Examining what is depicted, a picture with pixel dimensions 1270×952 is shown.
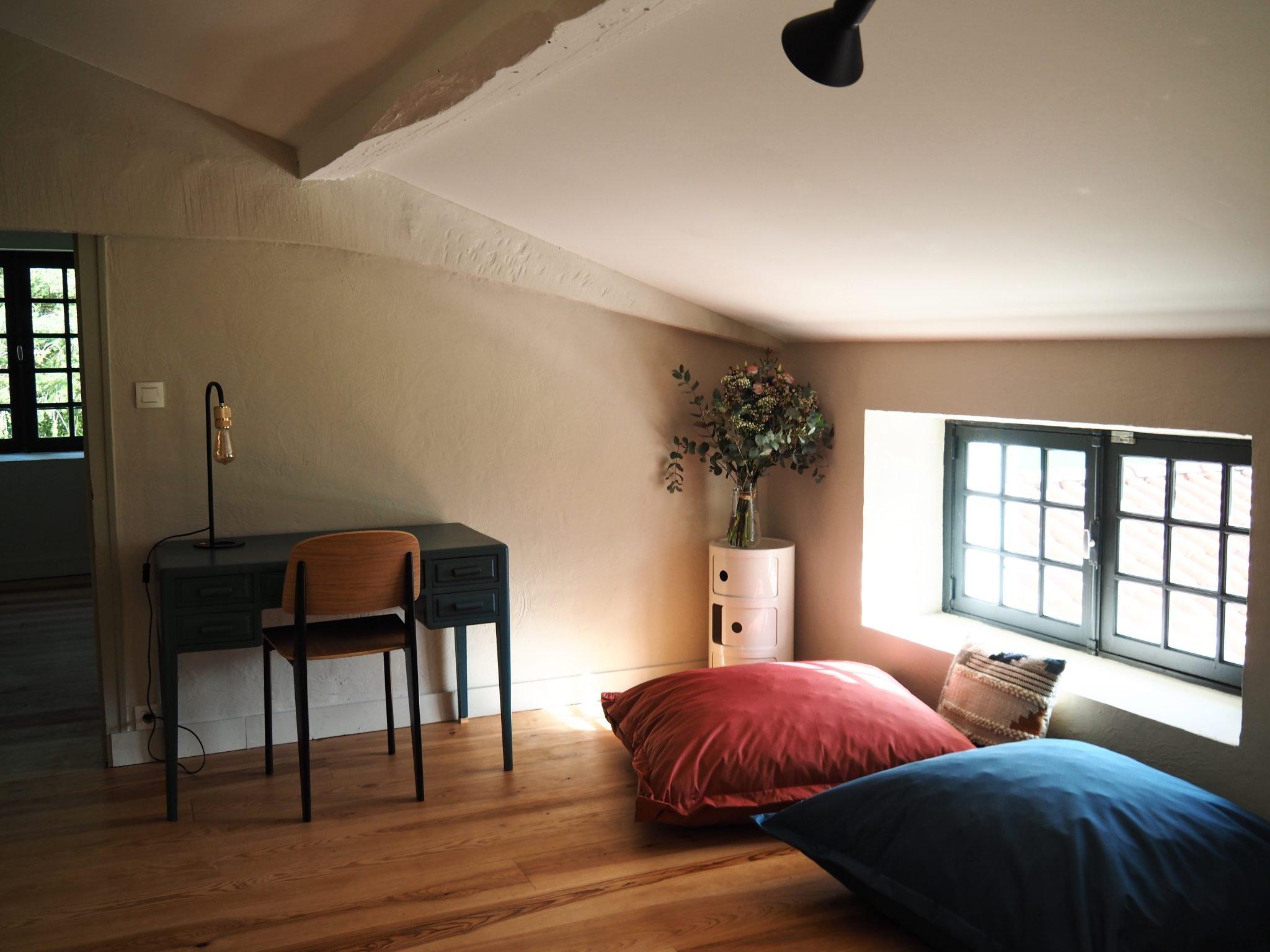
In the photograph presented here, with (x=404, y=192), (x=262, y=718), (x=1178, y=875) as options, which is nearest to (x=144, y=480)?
(x=262, y=718)

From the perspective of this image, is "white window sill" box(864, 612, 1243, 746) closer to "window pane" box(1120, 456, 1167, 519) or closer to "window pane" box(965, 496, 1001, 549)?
"window pane" box(965, 496, 1001, 549)

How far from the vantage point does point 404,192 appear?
4.03 metres

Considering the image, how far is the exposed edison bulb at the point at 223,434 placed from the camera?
3.59 metres

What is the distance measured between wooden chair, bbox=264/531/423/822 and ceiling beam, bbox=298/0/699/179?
123 centimetres

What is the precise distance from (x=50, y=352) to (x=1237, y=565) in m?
6.99

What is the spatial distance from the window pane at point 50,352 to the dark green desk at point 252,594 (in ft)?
13.3

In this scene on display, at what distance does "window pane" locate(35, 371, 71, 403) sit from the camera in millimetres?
7137

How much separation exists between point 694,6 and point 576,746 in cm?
279

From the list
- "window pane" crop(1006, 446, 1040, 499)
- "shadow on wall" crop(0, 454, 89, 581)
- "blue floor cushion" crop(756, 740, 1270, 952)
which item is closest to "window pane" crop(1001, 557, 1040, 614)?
"window pane" crop(1006, 446, 1040, 499)

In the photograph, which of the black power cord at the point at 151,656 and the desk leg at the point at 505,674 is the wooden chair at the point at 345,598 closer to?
the desk leg at the point at 505,674

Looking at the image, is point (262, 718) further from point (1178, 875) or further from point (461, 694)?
point (1178, 875)

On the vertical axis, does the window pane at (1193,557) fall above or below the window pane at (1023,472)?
below

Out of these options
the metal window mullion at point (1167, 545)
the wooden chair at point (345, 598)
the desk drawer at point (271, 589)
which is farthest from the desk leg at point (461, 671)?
the metal window mullion at point (1167, 545)

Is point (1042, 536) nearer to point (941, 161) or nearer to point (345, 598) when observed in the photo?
point (941, 161)
